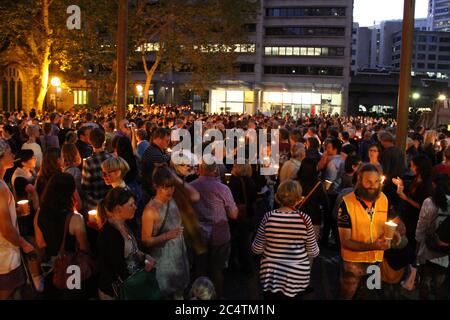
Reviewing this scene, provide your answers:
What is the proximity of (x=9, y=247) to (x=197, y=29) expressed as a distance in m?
24.0

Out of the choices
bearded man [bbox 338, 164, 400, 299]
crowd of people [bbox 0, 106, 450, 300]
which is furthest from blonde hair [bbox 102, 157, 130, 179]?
bearded man [bbox 338, 164, 400, 299]

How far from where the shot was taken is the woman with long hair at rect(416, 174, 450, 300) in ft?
16.9

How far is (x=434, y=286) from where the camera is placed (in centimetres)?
524

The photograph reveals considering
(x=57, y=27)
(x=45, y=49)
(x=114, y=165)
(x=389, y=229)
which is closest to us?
(x=389, y=229)

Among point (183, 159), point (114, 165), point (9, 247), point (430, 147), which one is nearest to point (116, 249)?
point (9, 247)

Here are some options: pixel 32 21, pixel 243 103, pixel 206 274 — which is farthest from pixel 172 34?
pixel 243 103

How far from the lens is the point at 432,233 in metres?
5.19

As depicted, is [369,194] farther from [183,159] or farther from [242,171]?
[183,159]

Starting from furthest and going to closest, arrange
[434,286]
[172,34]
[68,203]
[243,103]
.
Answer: [243,103]
[172,34]
[434,286]
[68,203]

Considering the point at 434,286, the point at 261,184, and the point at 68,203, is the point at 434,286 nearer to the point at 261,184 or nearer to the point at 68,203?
the point at 261,184

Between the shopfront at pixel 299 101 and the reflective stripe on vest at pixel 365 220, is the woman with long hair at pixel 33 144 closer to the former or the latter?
the reflective stripe on vest at pixel 365 220

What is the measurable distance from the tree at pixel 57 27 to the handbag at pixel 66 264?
66.1 ft

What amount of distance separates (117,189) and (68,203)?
24.3 inches

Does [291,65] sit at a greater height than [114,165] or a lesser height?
greater
